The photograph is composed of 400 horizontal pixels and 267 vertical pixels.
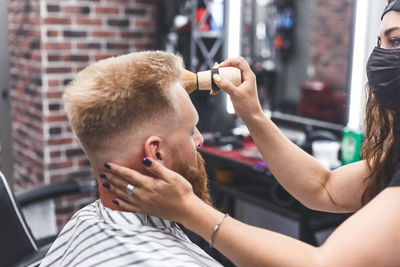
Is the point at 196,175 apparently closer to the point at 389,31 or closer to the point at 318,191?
the point at 318,191

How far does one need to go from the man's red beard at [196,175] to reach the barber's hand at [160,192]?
165 millimetres

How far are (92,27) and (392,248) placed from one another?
8.53 ft

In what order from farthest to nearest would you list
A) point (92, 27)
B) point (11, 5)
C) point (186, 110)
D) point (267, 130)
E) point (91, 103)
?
point (11, 5), point (92, 27), point (267, 130), point (186, 110), point (91, 103)

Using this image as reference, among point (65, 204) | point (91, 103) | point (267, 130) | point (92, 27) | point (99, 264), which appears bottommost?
point (65, 204)

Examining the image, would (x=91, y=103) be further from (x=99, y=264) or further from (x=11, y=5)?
(x=11, y=5)

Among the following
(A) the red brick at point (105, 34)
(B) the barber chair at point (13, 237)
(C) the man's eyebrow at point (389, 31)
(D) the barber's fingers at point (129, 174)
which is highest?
(A) the red brick at point (105, 34)

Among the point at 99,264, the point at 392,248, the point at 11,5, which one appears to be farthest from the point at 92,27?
the point at 392,248

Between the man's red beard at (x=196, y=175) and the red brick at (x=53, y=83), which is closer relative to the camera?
the man's red beard at (x=196, y=175)

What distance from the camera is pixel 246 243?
3.23ft

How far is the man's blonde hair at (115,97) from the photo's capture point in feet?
3.49

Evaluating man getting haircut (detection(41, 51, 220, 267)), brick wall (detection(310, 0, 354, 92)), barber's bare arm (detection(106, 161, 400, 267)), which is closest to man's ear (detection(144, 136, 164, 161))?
man getting haircut (detection(41, 51, 220, 267))

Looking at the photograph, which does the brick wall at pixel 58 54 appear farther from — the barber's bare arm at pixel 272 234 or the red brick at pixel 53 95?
the barber's bare arm at pixel 272 234

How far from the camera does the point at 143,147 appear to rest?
112cm

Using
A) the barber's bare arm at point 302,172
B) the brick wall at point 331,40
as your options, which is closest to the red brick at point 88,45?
the barber's bare arm at point 302,172
